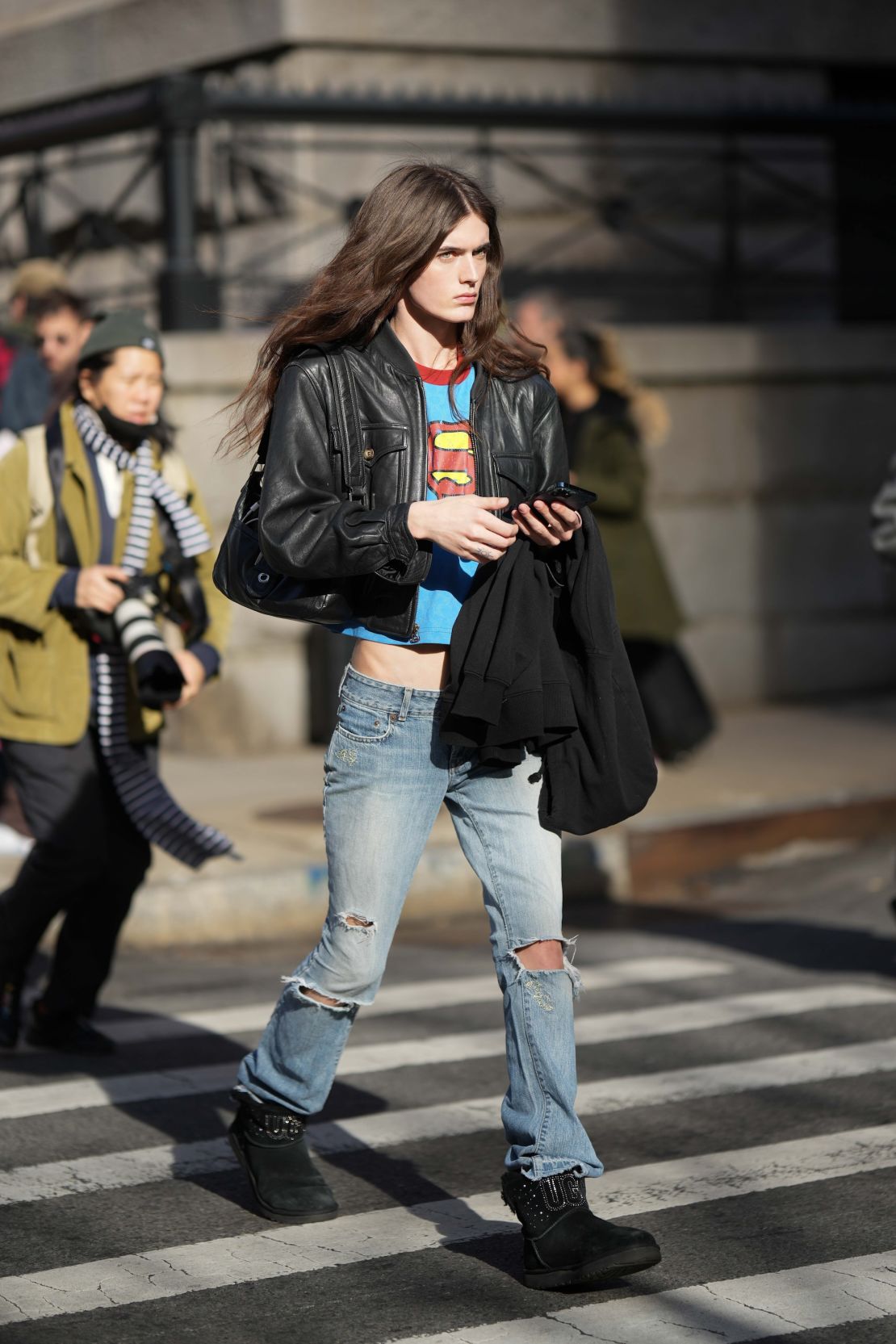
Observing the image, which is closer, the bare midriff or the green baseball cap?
the bare midriff

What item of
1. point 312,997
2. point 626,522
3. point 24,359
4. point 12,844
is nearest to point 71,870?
point 312,997

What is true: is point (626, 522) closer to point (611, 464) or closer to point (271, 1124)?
point (611, 464)

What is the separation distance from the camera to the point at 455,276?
14.1ft

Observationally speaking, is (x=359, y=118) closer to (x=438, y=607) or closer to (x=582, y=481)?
(x=582, y=481)

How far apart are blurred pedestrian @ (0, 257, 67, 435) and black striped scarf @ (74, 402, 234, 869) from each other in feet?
8.41

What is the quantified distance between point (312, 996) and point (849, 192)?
11442 mm

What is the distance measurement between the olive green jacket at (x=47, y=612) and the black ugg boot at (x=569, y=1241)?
234 centimetres

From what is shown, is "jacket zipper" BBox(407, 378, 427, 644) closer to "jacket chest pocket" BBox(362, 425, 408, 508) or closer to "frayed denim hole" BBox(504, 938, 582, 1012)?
"jacket chest pocket" BBox(362, 425, 408, 508)

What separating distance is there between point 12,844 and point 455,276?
16.9ft

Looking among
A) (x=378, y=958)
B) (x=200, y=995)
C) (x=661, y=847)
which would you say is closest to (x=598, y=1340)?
(x=378, y=958)

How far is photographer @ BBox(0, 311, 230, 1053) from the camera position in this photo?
19.6ft

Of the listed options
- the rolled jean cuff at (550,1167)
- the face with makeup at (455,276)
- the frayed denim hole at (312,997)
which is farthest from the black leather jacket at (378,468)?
the rolled jean cuff at (550,1167)

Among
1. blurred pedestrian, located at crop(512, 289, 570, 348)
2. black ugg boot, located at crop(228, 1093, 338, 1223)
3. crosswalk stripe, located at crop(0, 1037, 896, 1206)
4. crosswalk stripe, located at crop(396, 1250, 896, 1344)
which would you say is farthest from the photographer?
blurred pedestrian, located at crop(512, 289, 570, 348)

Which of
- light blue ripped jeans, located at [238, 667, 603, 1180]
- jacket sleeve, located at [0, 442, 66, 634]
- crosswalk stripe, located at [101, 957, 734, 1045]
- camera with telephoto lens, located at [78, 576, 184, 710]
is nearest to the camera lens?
light blue ripped jeans, located at [238, 667, 603, 1180]
